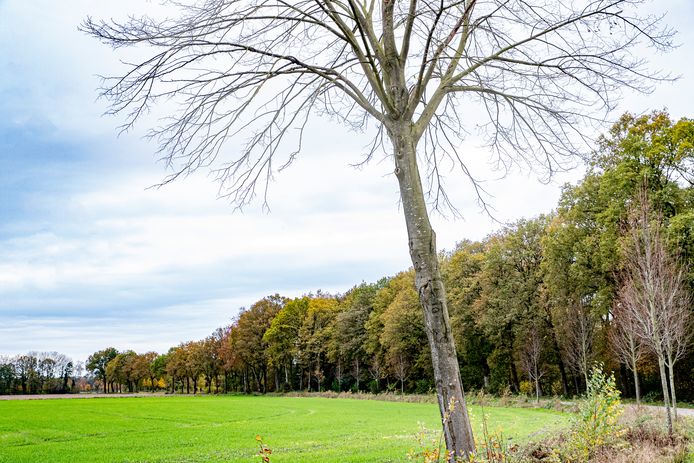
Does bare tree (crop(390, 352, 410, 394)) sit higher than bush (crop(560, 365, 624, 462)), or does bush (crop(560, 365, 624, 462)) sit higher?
bush (crop(560, 365, 624, 462))

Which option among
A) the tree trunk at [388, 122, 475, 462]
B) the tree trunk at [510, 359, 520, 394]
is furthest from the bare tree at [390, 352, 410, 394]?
the tree trunk at [388, 122, 475, 462]

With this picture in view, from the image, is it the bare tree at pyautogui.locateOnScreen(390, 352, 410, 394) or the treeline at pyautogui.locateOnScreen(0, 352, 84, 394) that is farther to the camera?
the treeline at pyautogui.locateOnScreen(0, 352, 84, 394)

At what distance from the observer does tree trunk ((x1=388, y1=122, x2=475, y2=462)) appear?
4895 millimetres

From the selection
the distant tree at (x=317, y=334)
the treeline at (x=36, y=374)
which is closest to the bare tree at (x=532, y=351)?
the distant tree at (x=317, y=334)

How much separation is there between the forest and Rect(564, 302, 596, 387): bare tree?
4.5 inches

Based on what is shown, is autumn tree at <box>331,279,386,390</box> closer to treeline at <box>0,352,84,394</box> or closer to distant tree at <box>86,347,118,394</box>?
treeline at <box>0,352,84,394</box>

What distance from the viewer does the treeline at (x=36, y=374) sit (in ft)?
310

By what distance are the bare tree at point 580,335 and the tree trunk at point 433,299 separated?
25991 millimetres

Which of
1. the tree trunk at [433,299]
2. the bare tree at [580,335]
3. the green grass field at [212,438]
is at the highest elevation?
the tree trunk at [433,299]

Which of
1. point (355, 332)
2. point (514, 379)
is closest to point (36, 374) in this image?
point (355, 332)

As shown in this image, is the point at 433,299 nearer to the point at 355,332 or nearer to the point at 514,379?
the point at 514,379

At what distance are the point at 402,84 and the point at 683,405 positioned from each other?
26554 mm

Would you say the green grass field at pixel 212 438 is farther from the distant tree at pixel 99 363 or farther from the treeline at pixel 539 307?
the distant tree at pixel 99 363

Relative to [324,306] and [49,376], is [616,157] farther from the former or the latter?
[49,376]
